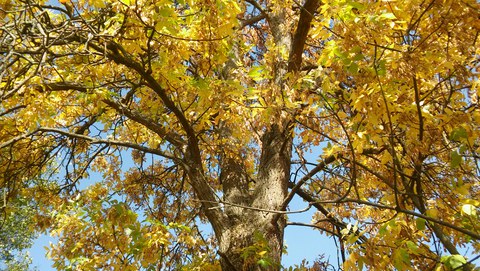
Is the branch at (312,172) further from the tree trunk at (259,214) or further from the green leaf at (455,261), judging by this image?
A: the green leaf at (455,261)

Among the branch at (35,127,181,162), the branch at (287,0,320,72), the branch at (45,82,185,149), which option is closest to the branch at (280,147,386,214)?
the branch at (287,0,320,72)

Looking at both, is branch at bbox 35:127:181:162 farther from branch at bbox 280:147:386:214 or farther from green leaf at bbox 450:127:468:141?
green leaf at bbox 450:127:468:141

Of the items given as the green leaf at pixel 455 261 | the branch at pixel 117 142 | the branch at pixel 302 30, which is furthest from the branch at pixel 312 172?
the green leaf at pixel 455 261

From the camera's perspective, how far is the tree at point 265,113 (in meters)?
2.88

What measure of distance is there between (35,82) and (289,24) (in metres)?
3.40

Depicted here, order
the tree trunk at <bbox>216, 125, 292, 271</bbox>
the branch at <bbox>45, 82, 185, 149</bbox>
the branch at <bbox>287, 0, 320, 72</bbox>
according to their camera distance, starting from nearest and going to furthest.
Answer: the tree trunk at <bbox>216, 125, 292, 271</bbox> < the branch at <bbox>287, 0, 320, 72</bbox> < the branch at <bbox>45, 82, 185, 149</bbox>

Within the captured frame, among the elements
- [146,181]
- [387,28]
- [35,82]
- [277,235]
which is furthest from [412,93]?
[146,181]

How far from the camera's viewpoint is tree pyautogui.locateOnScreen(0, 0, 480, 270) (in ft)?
9.46

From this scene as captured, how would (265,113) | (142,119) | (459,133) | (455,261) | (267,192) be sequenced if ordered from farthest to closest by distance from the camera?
(142,119) → (267,192) → (265,113) → (459,133) → (455,261)

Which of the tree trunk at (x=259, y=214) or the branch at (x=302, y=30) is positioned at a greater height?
the branch at (x=302, y=30)

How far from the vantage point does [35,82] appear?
13.1ft

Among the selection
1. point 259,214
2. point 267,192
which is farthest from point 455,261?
point 267,192

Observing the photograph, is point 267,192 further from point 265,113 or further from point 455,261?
point 455,261

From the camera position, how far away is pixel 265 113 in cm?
399
